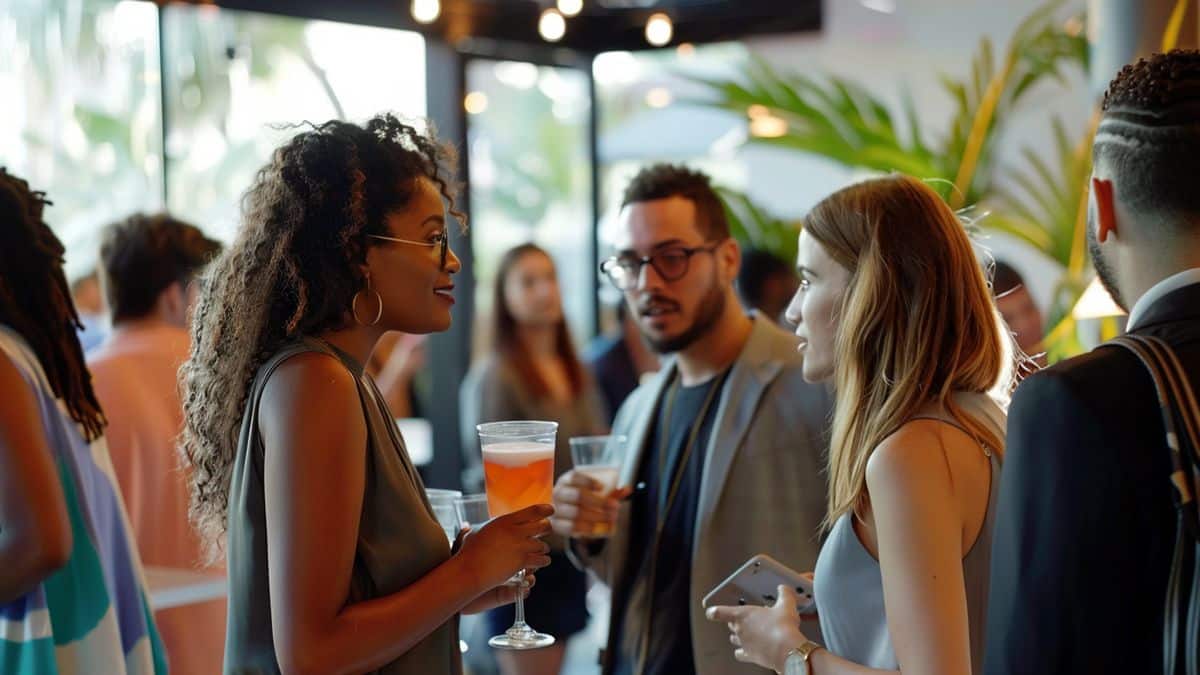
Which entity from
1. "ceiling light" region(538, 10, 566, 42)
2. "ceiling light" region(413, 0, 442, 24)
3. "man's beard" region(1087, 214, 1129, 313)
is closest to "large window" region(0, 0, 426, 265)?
"ceiling light" region(413, 0, 442, 24)

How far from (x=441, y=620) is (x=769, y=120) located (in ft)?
18.2

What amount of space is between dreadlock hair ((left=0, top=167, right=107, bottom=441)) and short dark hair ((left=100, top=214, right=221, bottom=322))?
0.87 meters

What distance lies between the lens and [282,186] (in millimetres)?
1940

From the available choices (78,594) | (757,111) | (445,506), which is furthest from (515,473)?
(757,111)

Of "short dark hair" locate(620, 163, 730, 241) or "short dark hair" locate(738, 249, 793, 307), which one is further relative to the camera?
"short dark hair" locate(738, 249, 793, 307)

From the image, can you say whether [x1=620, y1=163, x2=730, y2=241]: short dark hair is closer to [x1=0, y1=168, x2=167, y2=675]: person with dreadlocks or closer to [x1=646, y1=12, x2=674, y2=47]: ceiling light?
[x1=0, y1=168, x2=167, y2=675]: person with dreadlocks

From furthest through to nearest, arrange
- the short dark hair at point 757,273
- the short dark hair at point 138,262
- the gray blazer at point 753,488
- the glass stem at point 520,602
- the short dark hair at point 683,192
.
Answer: the short dark hair at point 757,273
the short dark hair at point 138,262
the short dark hair at point 683,192
the gray blazer at point 753,488
the glass stem at point 520,602

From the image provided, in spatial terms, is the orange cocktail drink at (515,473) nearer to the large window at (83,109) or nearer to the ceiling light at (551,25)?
the large window at (83,109)

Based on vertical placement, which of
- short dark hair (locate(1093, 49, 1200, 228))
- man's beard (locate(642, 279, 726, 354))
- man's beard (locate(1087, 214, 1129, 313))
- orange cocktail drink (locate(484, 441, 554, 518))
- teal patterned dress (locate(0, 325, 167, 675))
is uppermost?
short dark hair (locate(1093, 49, 1200, 228))

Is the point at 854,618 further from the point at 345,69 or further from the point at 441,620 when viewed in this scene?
the point at 345,69

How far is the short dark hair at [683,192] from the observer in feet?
10.8

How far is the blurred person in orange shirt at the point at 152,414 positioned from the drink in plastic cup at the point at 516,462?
132 centimetres

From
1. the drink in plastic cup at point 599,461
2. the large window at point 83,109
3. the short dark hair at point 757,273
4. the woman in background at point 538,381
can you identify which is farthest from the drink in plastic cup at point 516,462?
the short dark hair at point 757,273

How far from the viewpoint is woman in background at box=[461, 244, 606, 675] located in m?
4.69
